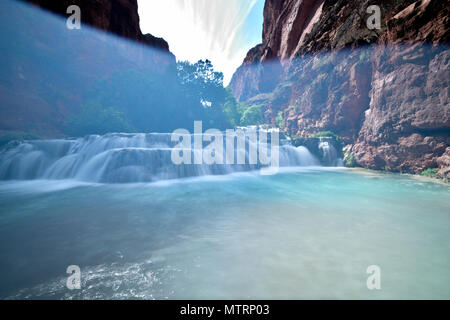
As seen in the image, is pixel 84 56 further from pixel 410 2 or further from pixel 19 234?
pixel 410 2

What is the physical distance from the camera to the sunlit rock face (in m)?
8.77

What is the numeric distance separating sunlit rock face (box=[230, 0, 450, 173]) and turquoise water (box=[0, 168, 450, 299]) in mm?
5774

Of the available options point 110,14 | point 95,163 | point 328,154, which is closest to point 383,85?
point 328,154

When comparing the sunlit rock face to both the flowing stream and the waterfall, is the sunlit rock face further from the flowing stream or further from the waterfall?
the waterfall

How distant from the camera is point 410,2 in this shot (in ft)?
31.7

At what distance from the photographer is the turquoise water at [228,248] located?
6.46 feet

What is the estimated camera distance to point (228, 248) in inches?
111

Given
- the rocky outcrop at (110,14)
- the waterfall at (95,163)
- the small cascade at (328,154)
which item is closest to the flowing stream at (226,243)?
the waterfall at (95,163)

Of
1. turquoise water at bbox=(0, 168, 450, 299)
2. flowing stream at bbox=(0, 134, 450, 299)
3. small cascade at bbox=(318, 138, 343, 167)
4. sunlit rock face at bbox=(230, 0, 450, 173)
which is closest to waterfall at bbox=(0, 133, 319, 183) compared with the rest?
flowing stream at bbox=(0, 134, 450, 299)

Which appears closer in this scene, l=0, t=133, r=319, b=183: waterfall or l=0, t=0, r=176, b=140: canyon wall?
l=0, t=133, r=319, b=183: waterfall

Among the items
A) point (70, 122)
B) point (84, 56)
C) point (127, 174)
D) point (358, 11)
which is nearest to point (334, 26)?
point (358, 11)

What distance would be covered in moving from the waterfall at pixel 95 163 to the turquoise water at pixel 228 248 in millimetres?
3564

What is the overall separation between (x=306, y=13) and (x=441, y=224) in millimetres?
36853

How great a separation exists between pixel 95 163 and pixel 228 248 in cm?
962
